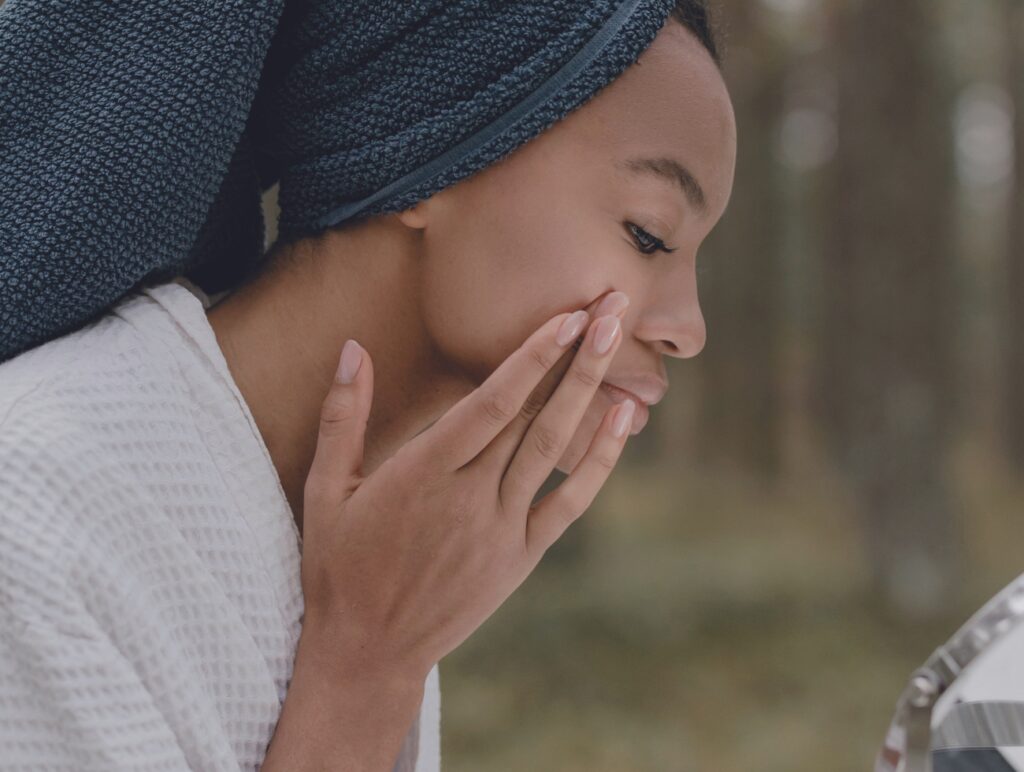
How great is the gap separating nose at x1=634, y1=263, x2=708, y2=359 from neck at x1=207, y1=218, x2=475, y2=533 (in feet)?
0.68

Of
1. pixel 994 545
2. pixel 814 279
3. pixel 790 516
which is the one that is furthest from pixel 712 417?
pixel 994 545

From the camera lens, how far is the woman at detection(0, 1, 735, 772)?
0.91m

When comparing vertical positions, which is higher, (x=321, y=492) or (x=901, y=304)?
(x=901, y=304)

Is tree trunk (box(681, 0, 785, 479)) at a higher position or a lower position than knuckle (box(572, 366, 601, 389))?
higher

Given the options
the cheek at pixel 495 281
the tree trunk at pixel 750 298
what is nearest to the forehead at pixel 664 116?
the cheek at pixel 495 281

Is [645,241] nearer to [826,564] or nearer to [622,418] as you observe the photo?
[622,418]

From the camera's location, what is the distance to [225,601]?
100 centimetres

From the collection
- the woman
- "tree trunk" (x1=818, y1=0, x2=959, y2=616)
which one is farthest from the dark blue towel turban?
"tree trunk" (x1=818, y1=0, x2=959, y2=616)

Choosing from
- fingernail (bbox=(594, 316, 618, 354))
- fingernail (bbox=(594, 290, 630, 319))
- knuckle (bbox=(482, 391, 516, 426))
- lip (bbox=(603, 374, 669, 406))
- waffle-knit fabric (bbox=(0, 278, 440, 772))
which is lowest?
waffle-knit fabric (bbox=(0, 278, 440, 772))

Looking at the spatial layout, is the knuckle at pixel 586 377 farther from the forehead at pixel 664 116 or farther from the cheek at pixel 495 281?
the forehead at pixel 664 116

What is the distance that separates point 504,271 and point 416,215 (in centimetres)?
→ 12

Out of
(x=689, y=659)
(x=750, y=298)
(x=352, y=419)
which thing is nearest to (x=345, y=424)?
(x=352, y=419)

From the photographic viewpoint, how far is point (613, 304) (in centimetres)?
109

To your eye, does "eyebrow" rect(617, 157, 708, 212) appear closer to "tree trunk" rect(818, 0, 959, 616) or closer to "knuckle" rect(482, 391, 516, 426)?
"knuckle" rect(482, 391, 516, 426)
